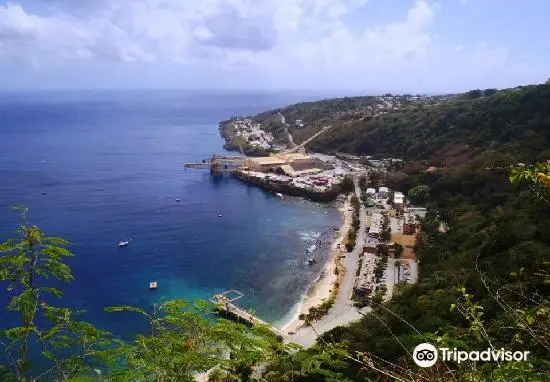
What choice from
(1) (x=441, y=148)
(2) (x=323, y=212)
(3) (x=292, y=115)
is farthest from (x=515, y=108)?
(3) (x=292, y=115)

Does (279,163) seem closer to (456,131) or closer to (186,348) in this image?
(456,131)

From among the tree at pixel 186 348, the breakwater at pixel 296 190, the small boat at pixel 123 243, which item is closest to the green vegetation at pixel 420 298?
the tree at pixel 186 348

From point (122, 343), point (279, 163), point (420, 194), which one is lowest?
point (420, 194)

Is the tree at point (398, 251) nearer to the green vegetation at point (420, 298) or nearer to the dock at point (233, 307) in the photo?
the green vegetation at point (420, 298)

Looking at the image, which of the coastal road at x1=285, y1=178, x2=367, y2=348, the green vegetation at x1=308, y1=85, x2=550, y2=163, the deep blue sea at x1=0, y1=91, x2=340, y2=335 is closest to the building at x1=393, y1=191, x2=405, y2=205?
the deep blue sea at x1=0, y1=91, x2=340, y2=335

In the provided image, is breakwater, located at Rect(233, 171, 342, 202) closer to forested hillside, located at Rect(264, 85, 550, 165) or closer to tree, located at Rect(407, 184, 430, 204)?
tree, located at Rect(407, 184, 430, 204)

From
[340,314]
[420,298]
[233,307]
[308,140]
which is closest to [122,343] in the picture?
[420,298]

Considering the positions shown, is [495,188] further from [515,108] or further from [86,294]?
[86,294]
